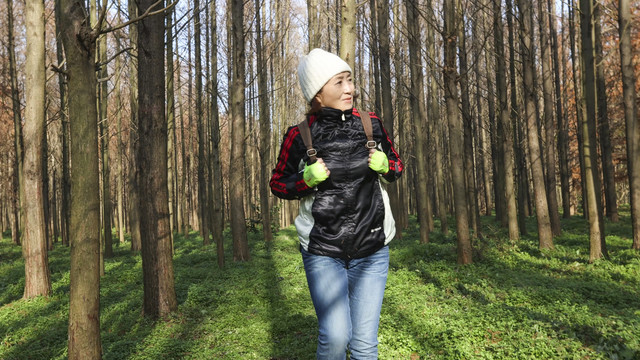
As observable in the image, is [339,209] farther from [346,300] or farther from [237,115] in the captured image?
[237,115]

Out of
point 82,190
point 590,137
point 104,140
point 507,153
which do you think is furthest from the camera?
point 104,140

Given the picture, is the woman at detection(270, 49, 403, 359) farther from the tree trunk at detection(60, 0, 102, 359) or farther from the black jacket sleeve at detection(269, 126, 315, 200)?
the tree trunk at detection(60, 0, 102, 359)

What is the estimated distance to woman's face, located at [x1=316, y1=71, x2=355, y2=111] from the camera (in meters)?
2.30

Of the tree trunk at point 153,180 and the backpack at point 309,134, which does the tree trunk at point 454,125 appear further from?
the backpack at point 309,134

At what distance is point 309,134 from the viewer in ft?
7.34

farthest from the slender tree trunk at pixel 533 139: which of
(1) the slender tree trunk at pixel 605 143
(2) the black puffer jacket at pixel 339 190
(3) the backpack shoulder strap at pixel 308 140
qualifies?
(3) the backpack shoulder strap at pixel 308 140

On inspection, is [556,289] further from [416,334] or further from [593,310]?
[416,334]

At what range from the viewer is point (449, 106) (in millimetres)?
8039

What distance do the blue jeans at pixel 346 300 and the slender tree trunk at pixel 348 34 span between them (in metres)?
2.41

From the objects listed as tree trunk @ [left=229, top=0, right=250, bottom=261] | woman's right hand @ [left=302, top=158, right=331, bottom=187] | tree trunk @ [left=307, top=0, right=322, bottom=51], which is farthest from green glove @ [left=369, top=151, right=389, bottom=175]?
tree trunk @ [left=307, top=0, right=322, bottom=51]

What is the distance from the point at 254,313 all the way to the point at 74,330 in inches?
125

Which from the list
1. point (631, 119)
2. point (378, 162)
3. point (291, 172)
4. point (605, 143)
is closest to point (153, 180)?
point (291, 172)

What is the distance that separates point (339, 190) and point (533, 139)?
31.7 ft

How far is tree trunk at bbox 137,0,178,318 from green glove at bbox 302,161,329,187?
453 centimetres
